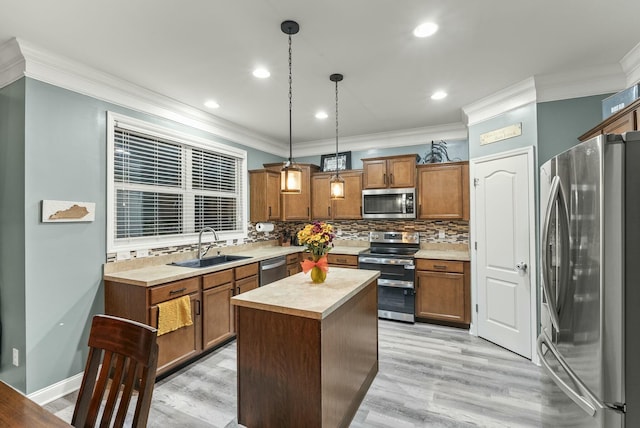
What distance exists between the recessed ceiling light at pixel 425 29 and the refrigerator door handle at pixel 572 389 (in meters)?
2.10

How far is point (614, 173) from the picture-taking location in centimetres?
120

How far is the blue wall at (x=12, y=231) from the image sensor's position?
2.33 meters

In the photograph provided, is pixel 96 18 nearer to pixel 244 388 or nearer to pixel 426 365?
pixel 244 388

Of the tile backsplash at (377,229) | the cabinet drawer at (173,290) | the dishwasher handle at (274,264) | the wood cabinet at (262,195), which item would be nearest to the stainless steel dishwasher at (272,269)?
the dishwasher handle at (274,264)

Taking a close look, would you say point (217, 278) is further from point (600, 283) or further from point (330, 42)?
point (600, 283)

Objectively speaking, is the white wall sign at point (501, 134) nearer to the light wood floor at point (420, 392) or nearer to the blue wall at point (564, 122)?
the blue wall at point (564, 122)

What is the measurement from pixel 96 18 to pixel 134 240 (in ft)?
6.48

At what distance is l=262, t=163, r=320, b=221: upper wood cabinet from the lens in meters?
5.01

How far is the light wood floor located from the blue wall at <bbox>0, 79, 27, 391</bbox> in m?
0.56

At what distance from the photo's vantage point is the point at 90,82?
2.68 metres

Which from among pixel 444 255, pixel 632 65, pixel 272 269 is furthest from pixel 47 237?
pixel 632 65

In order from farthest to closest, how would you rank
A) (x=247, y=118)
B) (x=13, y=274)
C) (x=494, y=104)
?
(x=247, y=118) → (x=494, y=104) → (x=13, y=274)

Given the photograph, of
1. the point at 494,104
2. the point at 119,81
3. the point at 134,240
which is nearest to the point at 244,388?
the point at 134,240

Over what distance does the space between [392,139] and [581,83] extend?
2.37m
